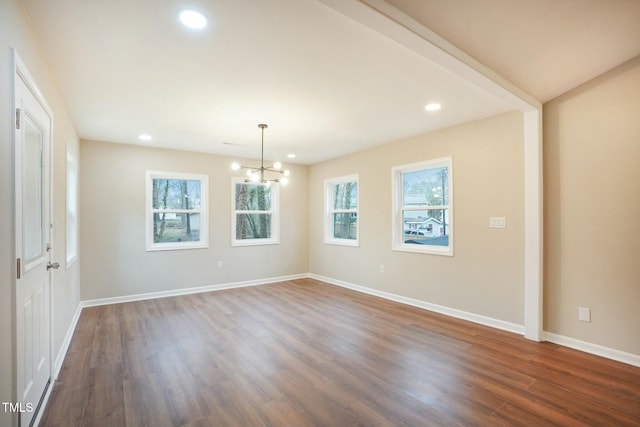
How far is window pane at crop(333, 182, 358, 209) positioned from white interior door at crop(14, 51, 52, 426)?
4.51 meters

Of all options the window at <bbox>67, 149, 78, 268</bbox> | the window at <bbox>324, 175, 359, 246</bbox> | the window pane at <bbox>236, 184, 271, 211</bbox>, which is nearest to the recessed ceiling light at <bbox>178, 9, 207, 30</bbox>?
the window at <bbox>67, 149, 78, 268</bbox>

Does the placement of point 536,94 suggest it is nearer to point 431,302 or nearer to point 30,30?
point 431,302

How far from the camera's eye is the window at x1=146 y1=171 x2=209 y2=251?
532 centimetres

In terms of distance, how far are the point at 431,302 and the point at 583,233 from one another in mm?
2014

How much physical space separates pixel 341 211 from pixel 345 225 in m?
0.29

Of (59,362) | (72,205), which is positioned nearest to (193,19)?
(59,362)

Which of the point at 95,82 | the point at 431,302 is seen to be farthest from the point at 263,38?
the point at 431,302

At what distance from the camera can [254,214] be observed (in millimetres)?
6465

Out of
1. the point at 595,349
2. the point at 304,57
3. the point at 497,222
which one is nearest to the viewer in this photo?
the point at 304,57

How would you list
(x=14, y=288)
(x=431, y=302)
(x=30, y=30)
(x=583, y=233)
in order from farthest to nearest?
1. (x=431, y=302)
2. (x=583, y=233)
3. (x=30, y=30)
4. (x=14, y=288)

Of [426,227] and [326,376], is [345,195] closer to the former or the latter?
[426,227]

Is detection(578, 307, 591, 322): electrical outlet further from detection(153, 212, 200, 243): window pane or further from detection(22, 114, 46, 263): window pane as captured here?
detection(153, 212, 200, 243): window pane

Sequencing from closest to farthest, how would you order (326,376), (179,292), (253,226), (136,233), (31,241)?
(31,241)
(326,376)
(136,233)
(179,292)
(253,226)

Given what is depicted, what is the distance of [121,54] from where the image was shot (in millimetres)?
2359
